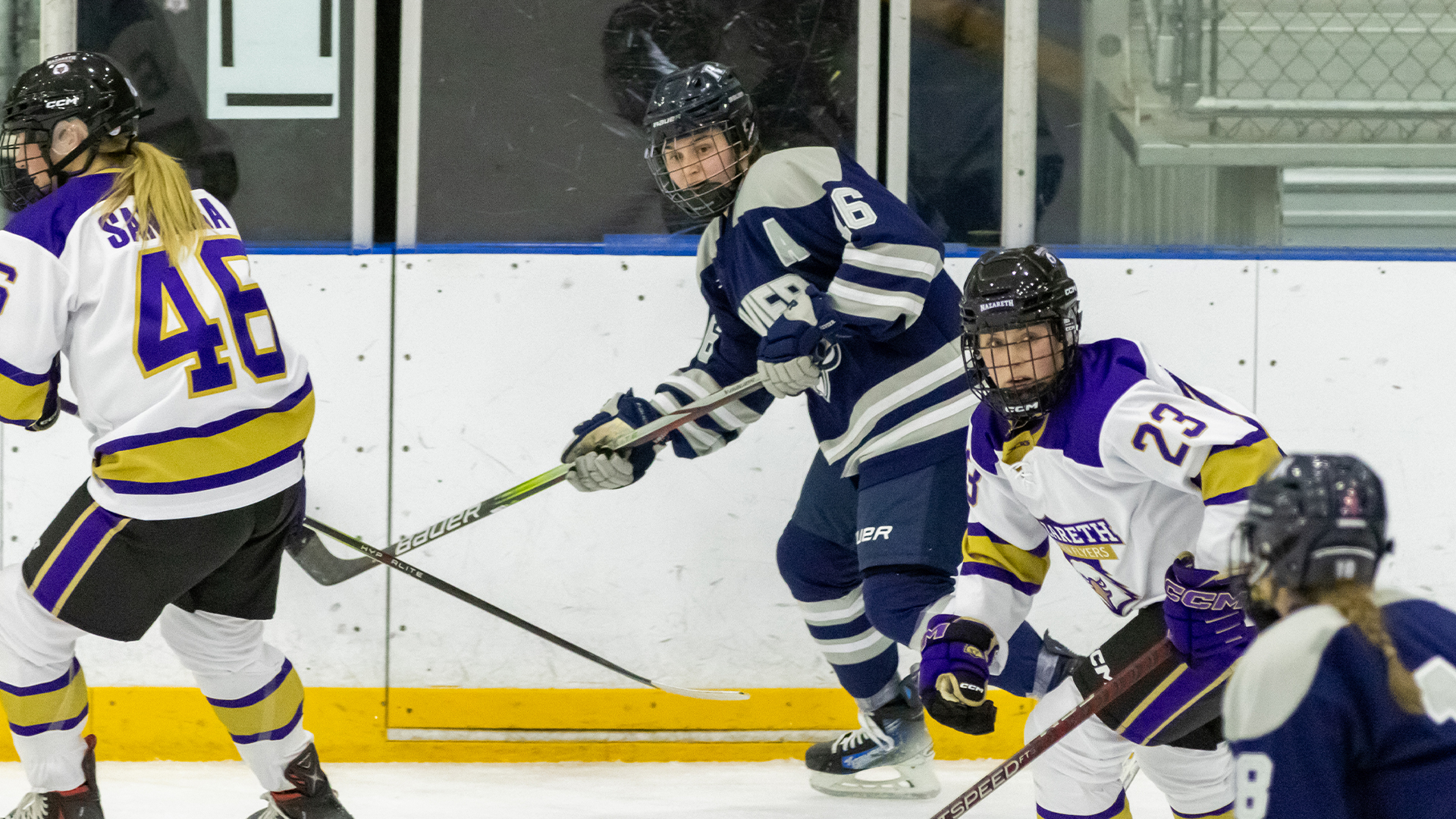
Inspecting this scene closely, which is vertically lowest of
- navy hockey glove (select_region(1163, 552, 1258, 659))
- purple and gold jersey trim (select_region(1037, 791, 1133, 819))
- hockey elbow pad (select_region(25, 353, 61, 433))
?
purple and gold jersey trim (select_region(1037, 791, 1133, 819))

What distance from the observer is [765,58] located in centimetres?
329

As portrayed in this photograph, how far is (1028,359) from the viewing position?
185 cm

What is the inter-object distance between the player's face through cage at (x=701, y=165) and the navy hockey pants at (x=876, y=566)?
1.78 ft

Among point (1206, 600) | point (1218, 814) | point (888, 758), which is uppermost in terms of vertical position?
point (1206, 600)

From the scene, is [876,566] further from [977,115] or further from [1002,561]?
[977,115]

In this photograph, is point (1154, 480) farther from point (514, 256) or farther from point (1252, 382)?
point (514, 256)

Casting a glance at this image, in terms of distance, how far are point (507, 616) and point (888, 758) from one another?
782 millimetres

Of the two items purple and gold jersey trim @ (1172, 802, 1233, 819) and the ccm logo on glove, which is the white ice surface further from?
the ccm logo on glove

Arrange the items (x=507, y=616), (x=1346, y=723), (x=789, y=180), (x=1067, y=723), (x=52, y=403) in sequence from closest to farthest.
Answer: (x=1346, y=723) < (x=1067, y=723) < (x=52, y=403) < (x=789, y=180) < (x=507, y=616)

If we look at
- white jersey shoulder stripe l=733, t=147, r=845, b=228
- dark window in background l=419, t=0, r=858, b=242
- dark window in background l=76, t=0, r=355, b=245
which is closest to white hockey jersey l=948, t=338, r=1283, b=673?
white jersey shoulder stripe l=733, t=147, r=845, b=228

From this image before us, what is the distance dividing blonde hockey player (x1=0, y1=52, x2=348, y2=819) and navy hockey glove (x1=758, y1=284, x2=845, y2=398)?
2.43ft

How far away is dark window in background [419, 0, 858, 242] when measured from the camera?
3270 mm

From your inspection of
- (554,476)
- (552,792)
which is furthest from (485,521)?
(552,792)

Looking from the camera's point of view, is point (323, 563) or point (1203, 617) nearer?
point (1203, 617)
